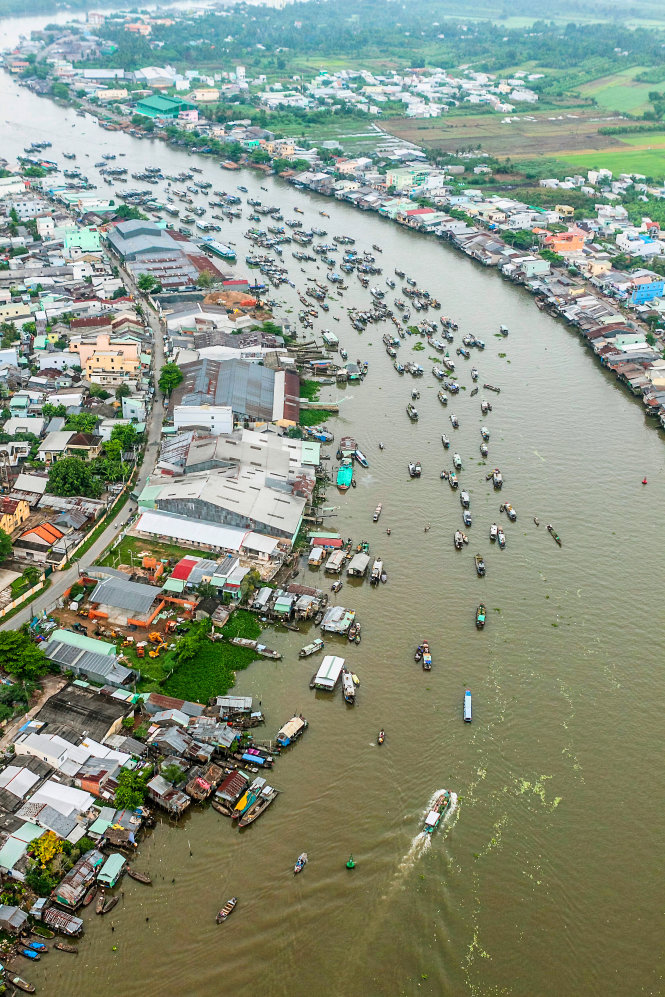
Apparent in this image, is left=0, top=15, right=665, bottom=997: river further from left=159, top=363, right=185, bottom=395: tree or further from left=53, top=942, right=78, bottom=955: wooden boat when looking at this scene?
left=159, top=363, right=185, bottom=395: tree

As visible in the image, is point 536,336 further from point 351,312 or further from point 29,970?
point 29,970

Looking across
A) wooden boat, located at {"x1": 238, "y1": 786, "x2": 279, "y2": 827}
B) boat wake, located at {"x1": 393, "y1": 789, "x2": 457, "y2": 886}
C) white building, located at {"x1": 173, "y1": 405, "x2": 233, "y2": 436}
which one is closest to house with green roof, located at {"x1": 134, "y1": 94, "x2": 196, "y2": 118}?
white building, located at {"x1": 173, "y1": 405, "x2": 233, "y2": 436}

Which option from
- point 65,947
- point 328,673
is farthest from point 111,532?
point 65,947

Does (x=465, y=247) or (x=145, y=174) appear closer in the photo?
(x=465, y=247)

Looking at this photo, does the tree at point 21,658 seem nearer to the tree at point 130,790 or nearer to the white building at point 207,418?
the tree at point 130,790

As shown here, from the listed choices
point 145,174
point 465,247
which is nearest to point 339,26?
point 145,174

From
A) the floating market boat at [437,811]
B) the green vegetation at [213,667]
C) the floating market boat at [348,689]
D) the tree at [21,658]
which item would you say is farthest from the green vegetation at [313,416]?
the floating market boat at [437,811]
